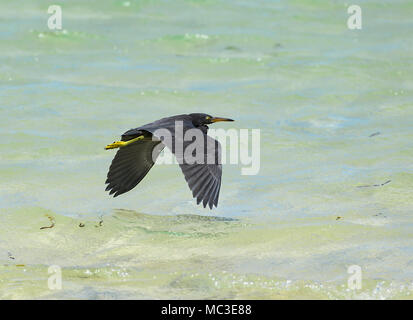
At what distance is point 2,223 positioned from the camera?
6.89 metres

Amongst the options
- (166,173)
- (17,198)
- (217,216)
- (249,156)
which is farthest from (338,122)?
(17,198)

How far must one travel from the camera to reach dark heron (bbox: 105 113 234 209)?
6113 mm

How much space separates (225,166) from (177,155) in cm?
259

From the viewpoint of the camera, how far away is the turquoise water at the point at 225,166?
588cm

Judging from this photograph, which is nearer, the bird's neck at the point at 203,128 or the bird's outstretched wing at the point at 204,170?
the bird's outstretched wing at the point at 204,170

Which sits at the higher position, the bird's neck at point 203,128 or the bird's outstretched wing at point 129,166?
the bird's neck at point 203,128

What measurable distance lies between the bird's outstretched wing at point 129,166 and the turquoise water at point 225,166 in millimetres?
170

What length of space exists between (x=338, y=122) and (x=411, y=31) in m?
4.84

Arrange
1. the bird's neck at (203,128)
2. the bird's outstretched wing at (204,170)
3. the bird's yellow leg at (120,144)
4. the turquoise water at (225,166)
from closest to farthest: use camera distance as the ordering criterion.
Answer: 1. the turquoise water at (225,166)
2. the bird's outstretched wing at (204,170)
3. the bird's yellow leg at (120,144)
4. the bird's neck at (203,128)

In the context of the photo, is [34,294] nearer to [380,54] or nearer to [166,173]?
[166,173]

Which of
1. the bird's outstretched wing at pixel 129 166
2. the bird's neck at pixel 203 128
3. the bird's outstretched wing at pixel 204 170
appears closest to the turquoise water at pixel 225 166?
the bird's outstretched wing at pixel 129 166

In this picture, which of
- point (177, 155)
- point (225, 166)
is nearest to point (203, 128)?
point (225, 166)

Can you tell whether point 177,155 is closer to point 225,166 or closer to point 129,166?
point 129,166

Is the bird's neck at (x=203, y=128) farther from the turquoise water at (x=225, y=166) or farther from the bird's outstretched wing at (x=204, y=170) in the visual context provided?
the bird's outstretched wing at (x=204, y=170)
